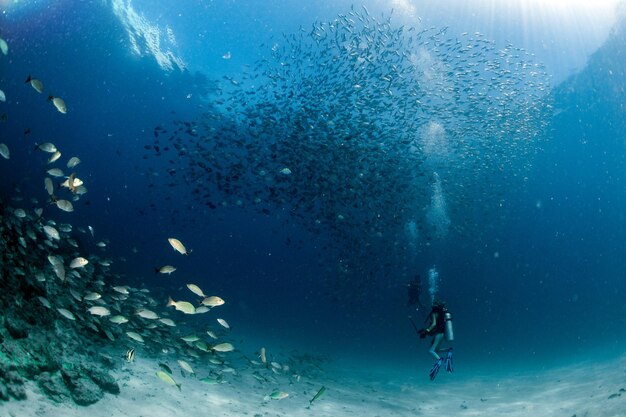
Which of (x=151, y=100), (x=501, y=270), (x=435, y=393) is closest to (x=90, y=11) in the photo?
(x=151, y=100)

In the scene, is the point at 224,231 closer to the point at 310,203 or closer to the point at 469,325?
the point at 469,325

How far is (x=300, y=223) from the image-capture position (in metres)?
21.9

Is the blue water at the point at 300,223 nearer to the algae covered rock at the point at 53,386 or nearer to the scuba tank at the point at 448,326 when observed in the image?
the algae covered rock at the point at 53,386

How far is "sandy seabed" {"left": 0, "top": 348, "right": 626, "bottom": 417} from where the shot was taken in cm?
822

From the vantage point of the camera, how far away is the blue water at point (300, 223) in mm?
25531

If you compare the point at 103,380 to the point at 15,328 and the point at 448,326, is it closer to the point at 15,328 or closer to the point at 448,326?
the point at 15,328

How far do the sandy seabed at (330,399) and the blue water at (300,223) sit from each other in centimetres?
865

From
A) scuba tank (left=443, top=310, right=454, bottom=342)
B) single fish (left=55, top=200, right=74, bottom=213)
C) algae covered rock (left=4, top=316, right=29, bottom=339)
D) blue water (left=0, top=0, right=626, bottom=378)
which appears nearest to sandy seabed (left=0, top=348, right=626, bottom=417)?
algae covered rock (left=4, top=316, right=29, bottom=339)

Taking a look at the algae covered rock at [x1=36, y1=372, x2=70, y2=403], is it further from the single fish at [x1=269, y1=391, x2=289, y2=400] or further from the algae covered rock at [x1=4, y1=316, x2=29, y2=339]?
the single fish at [x1=269, y1=391, x2=289, y2=400]

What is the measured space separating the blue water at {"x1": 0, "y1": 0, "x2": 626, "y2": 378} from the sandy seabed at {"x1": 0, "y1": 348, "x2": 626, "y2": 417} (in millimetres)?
8653

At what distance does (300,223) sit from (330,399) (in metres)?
10.6

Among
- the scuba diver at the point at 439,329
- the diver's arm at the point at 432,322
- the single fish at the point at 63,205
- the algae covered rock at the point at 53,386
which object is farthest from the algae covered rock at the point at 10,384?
the diver's arm at the point at 432,322

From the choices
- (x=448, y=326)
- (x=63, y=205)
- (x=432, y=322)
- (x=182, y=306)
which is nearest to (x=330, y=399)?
(x=432, y=322)

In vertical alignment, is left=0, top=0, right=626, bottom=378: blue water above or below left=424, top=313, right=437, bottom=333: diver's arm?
above
